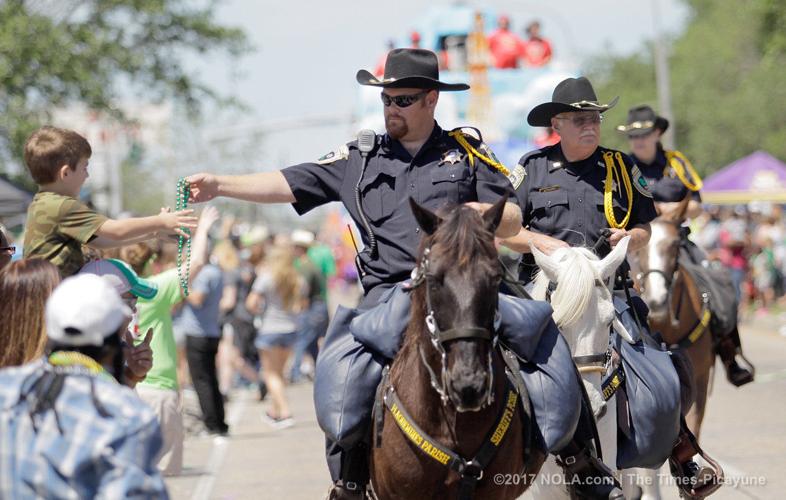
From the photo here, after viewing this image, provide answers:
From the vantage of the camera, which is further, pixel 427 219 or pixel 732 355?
pixel 732 355

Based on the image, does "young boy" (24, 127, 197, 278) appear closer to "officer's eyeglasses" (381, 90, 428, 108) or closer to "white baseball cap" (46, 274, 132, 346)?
"officer's eyeglasses" (381, 90, 428, 108)

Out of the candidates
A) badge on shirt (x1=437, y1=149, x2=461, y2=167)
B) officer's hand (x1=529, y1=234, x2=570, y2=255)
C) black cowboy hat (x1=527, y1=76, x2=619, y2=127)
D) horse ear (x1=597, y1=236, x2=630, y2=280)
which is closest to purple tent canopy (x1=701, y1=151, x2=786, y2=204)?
black cowboy hat (x1=527, y1=76, x2=619, y2=127)

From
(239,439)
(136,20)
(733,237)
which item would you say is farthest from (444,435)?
(733,237)

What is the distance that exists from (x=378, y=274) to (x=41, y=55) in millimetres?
15915

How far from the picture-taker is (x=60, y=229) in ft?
20.9

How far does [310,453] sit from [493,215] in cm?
818

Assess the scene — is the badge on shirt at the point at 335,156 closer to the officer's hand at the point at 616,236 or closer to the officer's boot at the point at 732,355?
the officer's hand at the point at 616,236

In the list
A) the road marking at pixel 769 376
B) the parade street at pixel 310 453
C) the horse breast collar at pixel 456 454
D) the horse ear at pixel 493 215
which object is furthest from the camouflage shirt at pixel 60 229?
the road marking at pixel 769 376

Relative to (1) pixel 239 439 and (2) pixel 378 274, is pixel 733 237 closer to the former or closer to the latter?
(1) pixel 239 439

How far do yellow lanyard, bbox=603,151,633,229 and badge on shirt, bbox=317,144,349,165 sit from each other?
65.4 inches

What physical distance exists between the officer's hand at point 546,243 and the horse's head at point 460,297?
1.39 metres

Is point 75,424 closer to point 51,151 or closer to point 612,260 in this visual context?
point 51,151

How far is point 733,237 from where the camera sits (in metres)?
27.9

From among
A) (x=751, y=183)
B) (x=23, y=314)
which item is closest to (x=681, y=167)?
(x=23, y=314)
